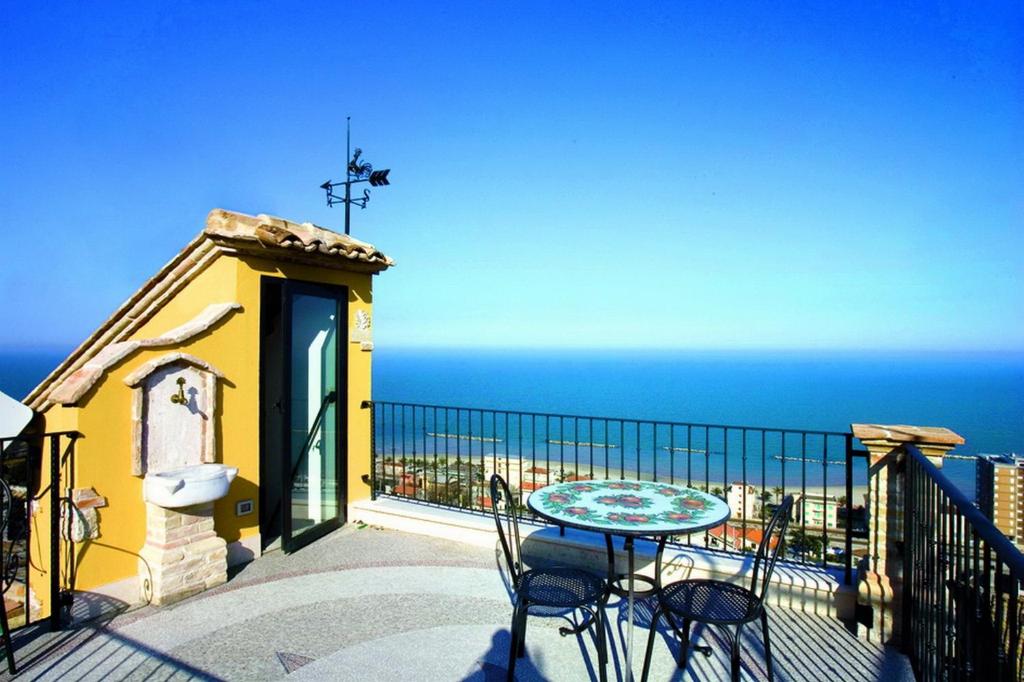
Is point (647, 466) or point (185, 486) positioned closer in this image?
point (185, 486)

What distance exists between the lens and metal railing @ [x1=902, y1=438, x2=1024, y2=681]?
3.77 feet

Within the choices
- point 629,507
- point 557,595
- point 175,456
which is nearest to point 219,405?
point 175,456

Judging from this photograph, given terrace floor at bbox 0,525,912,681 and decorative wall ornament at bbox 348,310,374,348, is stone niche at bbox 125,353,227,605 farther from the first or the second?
decorative wall ornament at bbox 348,310,374,348

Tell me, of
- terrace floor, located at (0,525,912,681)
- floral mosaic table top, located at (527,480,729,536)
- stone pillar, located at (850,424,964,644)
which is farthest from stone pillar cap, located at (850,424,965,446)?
terrace floor, located at (0,525,912,681)

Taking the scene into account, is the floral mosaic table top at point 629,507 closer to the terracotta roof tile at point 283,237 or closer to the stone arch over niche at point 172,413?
the stone arch over niche at point 172,413

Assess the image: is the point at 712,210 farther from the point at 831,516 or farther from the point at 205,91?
the point at 205,91

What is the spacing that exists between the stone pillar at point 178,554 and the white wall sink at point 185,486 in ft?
0.40

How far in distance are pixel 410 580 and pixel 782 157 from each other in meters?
12.2

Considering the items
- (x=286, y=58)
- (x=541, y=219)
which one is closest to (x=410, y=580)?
(x=286, y=58)

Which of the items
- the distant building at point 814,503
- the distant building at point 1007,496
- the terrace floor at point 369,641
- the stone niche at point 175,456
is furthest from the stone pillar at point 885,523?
the stone niche at point 175,456

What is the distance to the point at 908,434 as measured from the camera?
268 cm

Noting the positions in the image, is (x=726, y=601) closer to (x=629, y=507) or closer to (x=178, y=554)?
(x=629, y=507)

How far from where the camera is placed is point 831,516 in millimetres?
18031

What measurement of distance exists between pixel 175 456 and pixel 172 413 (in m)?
0.28
